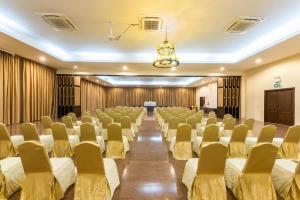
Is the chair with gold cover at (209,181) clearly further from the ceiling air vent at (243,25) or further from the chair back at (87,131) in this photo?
the ceiling air vent at (243,25)

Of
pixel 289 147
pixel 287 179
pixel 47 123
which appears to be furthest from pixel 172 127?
pixel 287 179

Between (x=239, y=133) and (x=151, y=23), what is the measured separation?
4.78 meters

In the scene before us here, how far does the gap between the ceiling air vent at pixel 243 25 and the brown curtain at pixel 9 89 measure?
996 cm

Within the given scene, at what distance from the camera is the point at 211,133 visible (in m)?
4.86

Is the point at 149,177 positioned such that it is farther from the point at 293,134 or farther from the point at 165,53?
the point at 165,53

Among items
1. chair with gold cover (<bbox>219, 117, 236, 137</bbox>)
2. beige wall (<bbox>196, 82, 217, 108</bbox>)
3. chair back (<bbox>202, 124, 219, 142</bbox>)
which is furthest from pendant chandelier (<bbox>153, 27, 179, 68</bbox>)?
beige wall (<bbox>196, 82, 217, 108</bbox>)

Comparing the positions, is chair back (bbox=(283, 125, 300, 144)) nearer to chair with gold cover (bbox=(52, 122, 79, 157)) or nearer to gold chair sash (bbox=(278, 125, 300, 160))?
gold chair sash (bbox=(278, 125, 300, 160))

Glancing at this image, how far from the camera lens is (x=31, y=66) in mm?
12523

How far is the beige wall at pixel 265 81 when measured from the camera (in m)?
10.9

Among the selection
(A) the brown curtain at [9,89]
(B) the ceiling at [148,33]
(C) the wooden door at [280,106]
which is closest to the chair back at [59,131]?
(B) the ceiling at [148,33]

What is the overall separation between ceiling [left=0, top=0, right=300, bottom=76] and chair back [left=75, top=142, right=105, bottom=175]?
15.8ft

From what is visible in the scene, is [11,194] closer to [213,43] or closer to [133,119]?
[133,119]

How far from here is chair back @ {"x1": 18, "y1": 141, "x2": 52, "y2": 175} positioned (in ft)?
8.68

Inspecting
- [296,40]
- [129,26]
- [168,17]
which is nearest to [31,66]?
[129,26]
